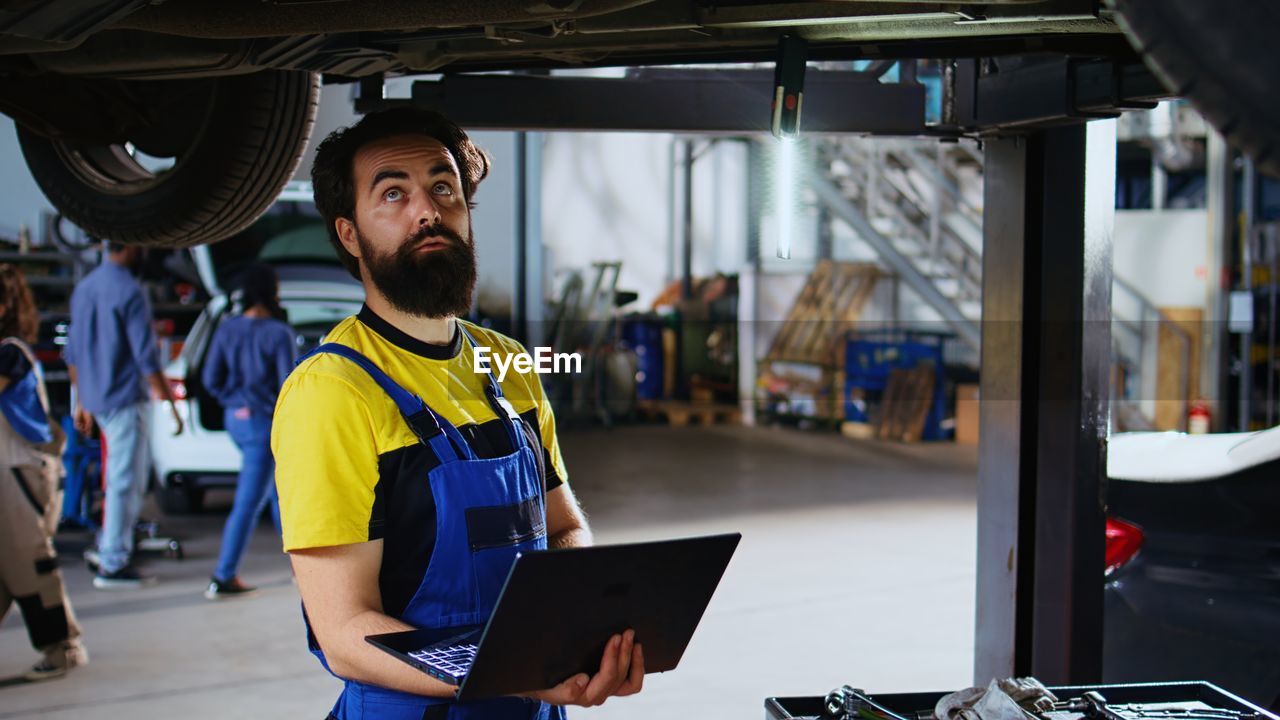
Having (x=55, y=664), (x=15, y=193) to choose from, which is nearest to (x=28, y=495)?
(x=55, y=664)

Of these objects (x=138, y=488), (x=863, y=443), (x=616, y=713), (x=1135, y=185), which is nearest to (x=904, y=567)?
(x=616, y=713)

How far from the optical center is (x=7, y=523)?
4.07 metres

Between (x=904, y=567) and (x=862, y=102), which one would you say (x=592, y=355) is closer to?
(x=904, y=567)

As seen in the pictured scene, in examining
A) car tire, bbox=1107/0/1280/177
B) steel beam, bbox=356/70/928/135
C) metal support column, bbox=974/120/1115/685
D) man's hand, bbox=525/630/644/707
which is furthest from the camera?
metal support column, bbox=974/120/1115/685

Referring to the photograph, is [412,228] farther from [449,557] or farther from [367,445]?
[449,557]

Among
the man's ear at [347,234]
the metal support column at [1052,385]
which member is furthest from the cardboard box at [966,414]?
the man's ear at [347,234]

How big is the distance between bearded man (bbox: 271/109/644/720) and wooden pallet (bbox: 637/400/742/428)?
10.6 meters

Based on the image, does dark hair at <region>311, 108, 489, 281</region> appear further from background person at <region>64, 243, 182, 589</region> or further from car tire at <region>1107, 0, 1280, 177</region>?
background person at <region>64, 243, 182, 589</region>

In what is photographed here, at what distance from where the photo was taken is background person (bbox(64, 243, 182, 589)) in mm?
5461

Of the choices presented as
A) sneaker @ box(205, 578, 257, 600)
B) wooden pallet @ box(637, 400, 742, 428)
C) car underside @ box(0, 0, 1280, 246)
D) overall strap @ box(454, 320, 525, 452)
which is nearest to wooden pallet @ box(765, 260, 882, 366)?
wooden pallet @ box(637, 400, 742, 428)

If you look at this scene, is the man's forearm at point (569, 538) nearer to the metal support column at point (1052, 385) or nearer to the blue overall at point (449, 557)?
the blue overall at point (449, 557)

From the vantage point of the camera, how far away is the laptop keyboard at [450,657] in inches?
58.5

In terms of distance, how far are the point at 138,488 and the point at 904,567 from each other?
3.79 metres

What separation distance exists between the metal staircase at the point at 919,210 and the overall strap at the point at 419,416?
10053 mm
